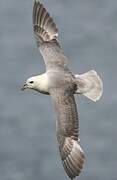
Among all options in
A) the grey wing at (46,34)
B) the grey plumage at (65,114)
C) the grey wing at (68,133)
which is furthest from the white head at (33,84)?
the grey wing at (68,133)

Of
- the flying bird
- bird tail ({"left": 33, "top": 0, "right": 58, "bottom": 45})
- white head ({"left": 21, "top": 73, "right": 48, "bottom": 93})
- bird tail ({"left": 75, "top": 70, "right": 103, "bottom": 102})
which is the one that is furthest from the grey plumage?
bird tail ({"left": 33, "top": 0, "right": 58, "bottom": 45})

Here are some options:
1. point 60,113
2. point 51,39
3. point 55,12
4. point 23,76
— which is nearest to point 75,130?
point 60,113

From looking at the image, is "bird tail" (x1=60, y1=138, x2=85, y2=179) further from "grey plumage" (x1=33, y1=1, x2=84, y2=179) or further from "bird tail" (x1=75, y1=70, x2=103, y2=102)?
"bird tail" (x1=75, y1=70, x2=103, y2=102)

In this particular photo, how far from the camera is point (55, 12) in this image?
112 ft

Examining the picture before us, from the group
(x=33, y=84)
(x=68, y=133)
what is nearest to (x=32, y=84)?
(x=33, y=84)

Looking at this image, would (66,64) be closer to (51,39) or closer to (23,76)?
(51,39)

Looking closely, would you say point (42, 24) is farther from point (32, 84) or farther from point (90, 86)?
point (90, 86)

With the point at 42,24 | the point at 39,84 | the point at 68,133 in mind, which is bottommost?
the point at 68,133

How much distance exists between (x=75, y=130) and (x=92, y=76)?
165 centimetres

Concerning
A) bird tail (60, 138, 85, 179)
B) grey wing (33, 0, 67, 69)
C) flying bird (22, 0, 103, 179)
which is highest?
grey wing (33, 0, 67, 69)

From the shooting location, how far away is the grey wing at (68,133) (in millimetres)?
20328

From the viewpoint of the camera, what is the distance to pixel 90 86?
Answer: 842 inches

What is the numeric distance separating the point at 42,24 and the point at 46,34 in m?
0.24

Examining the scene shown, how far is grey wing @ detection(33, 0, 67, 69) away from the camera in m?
21.8
